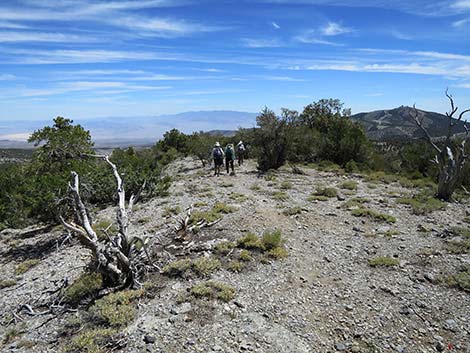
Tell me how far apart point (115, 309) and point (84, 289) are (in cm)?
135

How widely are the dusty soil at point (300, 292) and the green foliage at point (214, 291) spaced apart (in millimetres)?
141

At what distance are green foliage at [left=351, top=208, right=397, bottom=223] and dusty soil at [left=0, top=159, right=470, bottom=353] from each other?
0.90 ft

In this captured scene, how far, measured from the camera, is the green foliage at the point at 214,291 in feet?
22.9

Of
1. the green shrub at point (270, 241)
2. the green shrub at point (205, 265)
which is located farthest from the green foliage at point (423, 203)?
the green shrub at point (205, 265)

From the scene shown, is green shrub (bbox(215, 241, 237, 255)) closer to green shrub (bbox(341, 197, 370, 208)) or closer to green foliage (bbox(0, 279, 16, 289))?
green foliage (bbox(0, 279, 16, 289))

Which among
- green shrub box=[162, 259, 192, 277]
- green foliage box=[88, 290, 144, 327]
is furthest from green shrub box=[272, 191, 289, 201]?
green foliage box=[88, 290, 144, 327]

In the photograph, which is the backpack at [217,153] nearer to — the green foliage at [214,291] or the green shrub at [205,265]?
the green shrub at [205,265]

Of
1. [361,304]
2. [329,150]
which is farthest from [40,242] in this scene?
[329,150]

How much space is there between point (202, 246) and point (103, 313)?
3.33m

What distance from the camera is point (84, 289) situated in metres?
7.57

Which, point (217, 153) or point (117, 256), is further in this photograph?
point (217, 153)

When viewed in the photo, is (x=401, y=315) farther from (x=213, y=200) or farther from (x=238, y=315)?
(x=213, y=200)

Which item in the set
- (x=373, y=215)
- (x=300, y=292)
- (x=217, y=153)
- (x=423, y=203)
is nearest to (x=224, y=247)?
(x=300, y=292)

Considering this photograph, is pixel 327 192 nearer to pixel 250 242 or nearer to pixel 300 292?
pixel 250 242
